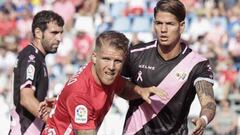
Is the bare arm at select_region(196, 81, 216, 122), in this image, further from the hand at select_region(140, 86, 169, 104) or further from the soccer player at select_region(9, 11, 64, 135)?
the soccer player at select_region(9, 11, 64, 135)

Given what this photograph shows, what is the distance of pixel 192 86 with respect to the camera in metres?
6.69

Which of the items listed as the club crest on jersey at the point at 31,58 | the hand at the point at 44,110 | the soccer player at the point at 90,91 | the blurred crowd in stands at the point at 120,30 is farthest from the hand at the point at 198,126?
the blurred crowd in stands at the point at 120,30

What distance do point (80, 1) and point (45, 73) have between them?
963 cm

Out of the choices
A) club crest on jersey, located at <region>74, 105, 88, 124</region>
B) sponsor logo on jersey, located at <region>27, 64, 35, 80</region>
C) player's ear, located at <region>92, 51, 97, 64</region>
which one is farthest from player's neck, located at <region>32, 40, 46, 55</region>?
club crest on jersey, located at <region>74, 105, 88, 124</region>

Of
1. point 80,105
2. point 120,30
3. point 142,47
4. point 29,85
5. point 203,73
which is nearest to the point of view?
point 80,105

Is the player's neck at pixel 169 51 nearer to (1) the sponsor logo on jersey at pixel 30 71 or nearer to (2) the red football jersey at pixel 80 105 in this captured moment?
(2) the red football jersey at pixel 80 105

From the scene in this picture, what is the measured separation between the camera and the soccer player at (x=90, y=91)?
18.2ft

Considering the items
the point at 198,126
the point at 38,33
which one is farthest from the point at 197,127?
the point at 38,33

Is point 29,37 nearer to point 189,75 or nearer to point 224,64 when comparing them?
point 224,64

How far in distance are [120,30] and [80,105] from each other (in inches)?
422

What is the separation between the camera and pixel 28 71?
7379 mm

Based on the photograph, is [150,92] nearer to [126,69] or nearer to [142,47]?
[126,69]

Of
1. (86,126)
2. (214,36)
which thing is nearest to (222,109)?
(214,36)

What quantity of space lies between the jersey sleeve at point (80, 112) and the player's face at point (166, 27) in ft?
3.99
